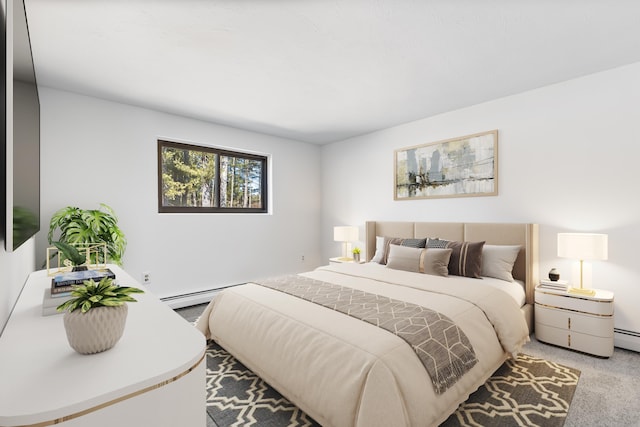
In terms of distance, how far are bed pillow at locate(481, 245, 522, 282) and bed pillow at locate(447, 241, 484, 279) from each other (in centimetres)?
9

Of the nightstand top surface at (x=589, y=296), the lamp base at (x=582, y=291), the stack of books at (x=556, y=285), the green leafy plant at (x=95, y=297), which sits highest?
the green leafy plant at (x=95, y=297)

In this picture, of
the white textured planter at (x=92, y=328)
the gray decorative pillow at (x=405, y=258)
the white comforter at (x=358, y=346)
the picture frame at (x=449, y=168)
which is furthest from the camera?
the picture frame at (x=449, y=168)

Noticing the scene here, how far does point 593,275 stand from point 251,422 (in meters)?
3.17

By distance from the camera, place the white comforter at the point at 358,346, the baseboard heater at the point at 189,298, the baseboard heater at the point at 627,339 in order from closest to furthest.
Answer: the white comforter at the point at 358,346 < the baseboard heater at the point at 627,339 < the baseboard heater at the point at 189,298

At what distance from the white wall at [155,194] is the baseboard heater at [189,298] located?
0.06m

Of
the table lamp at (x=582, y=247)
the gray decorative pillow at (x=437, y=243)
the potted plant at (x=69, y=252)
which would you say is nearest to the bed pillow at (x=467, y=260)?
the gray decorative pillow at (x=437, y=243)

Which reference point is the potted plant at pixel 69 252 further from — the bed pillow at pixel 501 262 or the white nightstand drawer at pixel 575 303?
the white nightstand drawer at pixel 575 303

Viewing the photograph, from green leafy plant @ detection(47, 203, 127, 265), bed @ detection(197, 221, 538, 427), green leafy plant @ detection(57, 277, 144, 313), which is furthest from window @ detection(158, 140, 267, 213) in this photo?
green leafy plant @ detection(57, 277, 144, 313)

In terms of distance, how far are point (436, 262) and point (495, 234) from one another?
811 millimetres

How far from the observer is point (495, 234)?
128 inches

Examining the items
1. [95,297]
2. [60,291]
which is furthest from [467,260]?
[60,291]

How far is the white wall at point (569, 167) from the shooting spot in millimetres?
2619

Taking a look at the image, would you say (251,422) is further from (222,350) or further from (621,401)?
(621,401)

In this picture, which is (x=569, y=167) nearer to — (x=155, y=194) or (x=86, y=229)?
(x=155, y=194)
